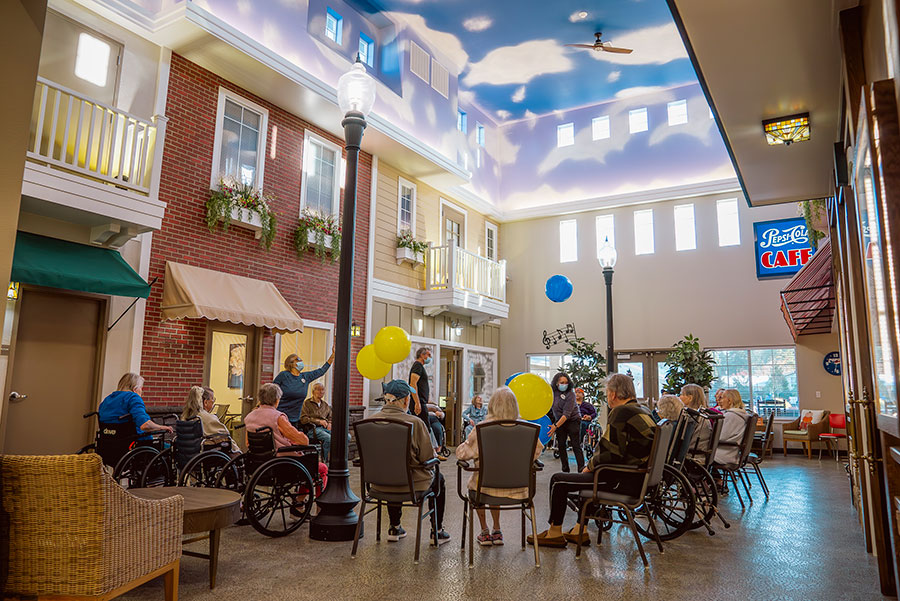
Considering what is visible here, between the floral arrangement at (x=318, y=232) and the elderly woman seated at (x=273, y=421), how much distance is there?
460 cm

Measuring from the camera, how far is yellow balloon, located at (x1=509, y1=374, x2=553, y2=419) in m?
6.06

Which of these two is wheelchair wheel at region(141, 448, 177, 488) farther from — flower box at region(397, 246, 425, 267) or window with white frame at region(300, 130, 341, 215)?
flower box at region(397, 246, 425, 267)

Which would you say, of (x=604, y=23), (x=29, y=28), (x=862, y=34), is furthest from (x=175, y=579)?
(x=604, y=23)

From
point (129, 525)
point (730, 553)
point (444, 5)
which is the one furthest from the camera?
point (444, 5)

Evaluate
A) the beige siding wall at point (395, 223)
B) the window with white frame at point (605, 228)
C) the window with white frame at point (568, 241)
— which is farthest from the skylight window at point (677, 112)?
the beige siding wall at point (395, 223)

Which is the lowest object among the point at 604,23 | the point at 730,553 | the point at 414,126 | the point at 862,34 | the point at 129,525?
the point at 730,553

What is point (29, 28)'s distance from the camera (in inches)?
98.2

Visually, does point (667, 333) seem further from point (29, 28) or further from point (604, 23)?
point (29, 28)

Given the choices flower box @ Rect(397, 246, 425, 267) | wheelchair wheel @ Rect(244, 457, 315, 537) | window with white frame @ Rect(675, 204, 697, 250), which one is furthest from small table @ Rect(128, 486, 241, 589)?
window with white frame @ Rect(675, 204, 697, 250)

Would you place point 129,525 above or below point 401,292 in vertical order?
below

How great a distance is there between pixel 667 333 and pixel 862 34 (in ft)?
36.6

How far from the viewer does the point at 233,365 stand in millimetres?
8578

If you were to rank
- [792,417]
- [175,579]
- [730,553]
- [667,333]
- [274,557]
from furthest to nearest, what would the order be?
[667,333] < [792,417] < [730,553] < [274,557] < [175,579]

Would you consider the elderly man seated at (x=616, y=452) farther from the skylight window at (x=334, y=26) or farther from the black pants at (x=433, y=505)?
the skylight window at (x=334, y=26)
